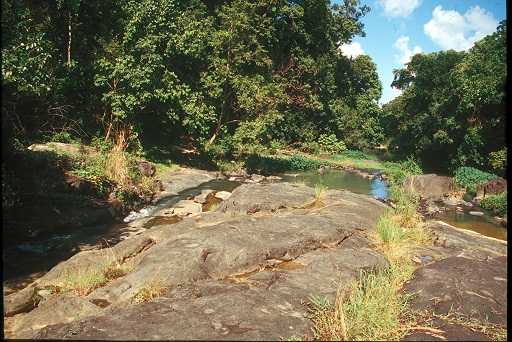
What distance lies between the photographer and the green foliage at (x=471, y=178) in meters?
18.6

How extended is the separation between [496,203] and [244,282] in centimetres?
1518

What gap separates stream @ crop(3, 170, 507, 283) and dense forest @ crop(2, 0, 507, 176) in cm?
260

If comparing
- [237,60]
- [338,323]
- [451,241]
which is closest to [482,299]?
[338,323]

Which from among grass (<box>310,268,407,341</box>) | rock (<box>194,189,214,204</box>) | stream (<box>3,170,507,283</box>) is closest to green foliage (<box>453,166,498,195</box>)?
stream (<box>3,170,507,283</box>)

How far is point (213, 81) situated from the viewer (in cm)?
1997

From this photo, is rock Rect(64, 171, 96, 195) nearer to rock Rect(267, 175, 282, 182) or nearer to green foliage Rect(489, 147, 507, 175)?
rock Rect(267, 175, 282, 182)

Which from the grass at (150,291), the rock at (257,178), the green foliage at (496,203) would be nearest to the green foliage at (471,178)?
the green foliage at (496,203)

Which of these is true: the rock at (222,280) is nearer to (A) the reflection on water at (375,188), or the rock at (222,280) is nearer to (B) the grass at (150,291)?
(B) the grass at (150,291)

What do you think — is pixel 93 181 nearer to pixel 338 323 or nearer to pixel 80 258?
pixel 80 258

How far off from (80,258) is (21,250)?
8.89ft

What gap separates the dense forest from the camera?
40.2 ft

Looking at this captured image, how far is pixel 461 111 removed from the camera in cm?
2119

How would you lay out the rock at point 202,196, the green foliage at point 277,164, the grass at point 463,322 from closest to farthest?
the grass at point 463,322 → the rock at point 202,196 → the green foliage at point 277,164

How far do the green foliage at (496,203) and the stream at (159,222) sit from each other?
0.38m
